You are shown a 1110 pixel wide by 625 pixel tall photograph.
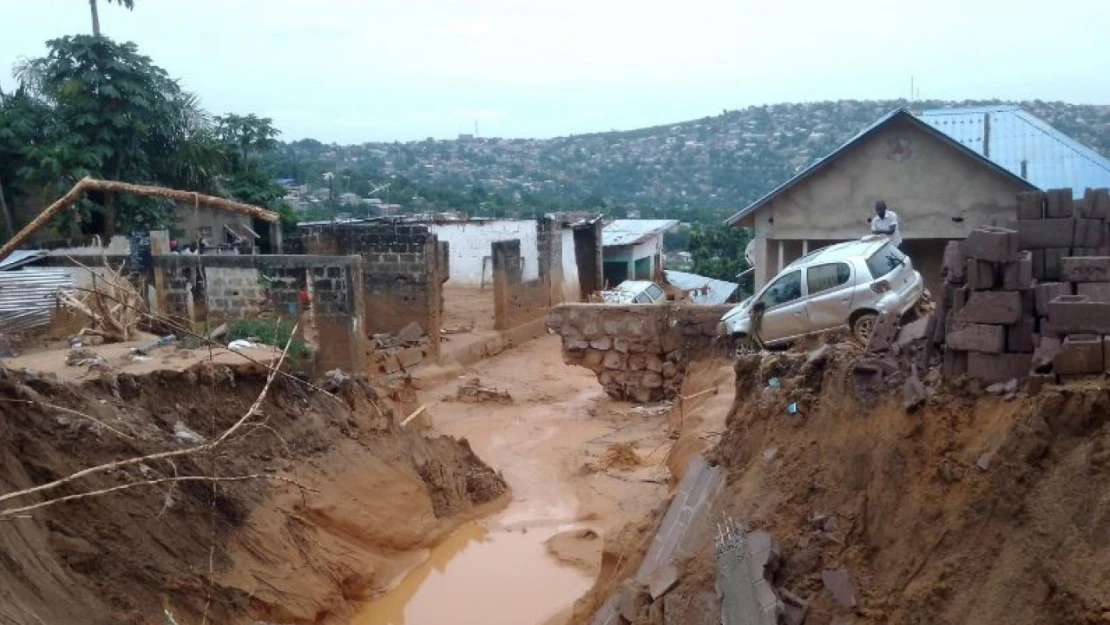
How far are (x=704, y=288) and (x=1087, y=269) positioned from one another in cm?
2600

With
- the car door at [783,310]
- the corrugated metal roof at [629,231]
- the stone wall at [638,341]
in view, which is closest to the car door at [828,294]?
the car door at [783,310]

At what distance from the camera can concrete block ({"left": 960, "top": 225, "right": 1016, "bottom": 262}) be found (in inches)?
225

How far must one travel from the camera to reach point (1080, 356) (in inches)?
207

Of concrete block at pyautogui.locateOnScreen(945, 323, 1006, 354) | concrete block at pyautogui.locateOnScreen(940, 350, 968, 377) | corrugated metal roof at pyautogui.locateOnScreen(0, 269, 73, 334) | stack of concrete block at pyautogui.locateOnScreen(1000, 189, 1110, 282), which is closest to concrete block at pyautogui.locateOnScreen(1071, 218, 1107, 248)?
stack of concrete block at pyautogui.locateOnScreen(1000, 189, 1110, 282)

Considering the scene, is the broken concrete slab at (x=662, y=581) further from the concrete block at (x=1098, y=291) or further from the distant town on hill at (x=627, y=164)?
the distant town on hill at (x=627, y=164)

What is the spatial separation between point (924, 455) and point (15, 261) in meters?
20.6

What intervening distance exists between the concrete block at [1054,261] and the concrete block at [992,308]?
2.16 feet

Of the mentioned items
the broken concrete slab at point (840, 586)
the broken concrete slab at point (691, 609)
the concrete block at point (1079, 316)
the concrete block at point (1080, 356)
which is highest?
the concrete block at point (1079, 316)

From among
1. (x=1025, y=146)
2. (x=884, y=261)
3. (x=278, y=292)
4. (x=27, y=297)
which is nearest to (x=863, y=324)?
(x=884, y=261)

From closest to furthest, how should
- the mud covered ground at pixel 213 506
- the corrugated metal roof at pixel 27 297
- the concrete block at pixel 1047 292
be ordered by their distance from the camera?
the concrete block at pixel 1047 292
the mud covered ground at pixel 213 506
the corrugated metal roof at pixel 27 297

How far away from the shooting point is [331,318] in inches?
682

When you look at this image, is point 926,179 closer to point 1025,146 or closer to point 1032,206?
point 1025,146

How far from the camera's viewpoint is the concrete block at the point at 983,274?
229 inches

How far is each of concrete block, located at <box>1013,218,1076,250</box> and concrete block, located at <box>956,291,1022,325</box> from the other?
65cm
